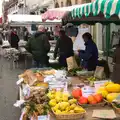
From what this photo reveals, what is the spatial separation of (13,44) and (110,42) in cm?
837

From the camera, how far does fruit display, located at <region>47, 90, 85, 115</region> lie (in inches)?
165

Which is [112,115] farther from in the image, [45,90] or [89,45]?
[89,45]

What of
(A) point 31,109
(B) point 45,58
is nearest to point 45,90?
(A) point 31,109

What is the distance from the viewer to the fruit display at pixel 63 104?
165 inches

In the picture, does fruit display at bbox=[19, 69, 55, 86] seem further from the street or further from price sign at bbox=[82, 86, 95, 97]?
price sign at bbox=[82, 86, 95, 97]

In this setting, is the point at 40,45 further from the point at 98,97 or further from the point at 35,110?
the point at 35,110

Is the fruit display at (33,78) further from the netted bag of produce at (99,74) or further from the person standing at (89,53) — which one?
the person standing at (89,53)

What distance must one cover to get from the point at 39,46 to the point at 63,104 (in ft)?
22.7

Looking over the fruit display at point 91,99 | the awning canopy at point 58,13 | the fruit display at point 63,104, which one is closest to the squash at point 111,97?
the fruit display at point 91,99

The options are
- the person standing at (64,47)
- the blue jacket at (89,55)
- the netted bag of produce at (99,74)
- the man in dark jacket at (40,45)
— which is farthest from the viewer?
the man in dark jacket at (40,45)

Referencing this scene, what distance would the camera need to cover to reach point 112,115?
13.3 ft

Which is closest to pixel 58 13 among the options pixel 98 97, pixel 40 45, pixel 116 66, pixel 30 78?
pixel 40 45

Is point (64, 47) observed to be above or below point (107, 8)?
below

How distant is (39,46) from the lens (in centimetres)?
1116
